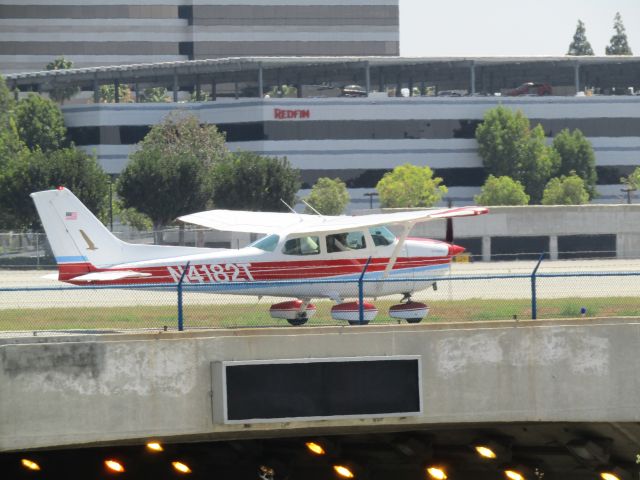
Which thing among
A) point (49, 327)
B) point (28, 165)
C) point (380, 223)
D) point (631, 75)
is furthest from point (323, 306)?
point (631, 75)

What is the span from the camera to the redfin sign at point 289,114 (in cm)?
10488

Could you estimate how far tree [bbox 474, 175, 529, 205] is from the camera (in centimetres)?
9862

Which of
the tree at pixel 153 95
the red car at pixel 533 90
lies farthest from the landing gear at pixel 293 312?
the tree at pixel 153 95

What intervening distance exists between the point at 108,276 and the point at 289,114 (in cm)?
7532

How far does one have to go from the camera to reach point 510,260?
2505 inches

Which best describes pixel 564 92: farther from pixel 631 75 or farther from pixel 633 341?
pixel 633 341

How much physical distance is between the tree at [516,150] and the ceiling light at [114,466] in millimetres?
82146

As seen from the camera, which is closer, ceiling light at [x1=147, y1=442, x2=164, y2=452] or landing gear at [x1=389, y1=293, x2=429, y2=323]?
ceiling light at [x1=147, y1=442, x2=164, y2=452]

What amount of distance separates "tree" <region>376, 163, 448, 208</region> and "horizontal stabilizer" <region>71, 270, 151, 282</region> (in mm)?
62669

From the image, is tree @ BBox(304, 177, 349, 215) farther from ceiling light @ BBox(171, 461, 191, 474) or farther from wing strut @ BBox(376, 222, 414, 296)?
ceiling light @ BBox(171, 461, 191, 474)

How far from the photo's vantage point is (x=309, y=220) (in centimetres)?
3441

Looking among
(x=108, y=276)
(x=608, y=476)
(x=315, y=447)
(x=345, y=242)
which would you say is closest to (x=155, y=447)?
(x=315, y=447)

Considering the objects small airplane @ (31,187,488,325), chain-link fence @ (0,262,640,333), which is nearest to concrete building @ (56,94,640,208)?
chain-link fence @ (0,262,640,333)

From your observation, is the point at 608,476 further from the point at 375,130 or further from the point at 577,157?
the point at 577,157
